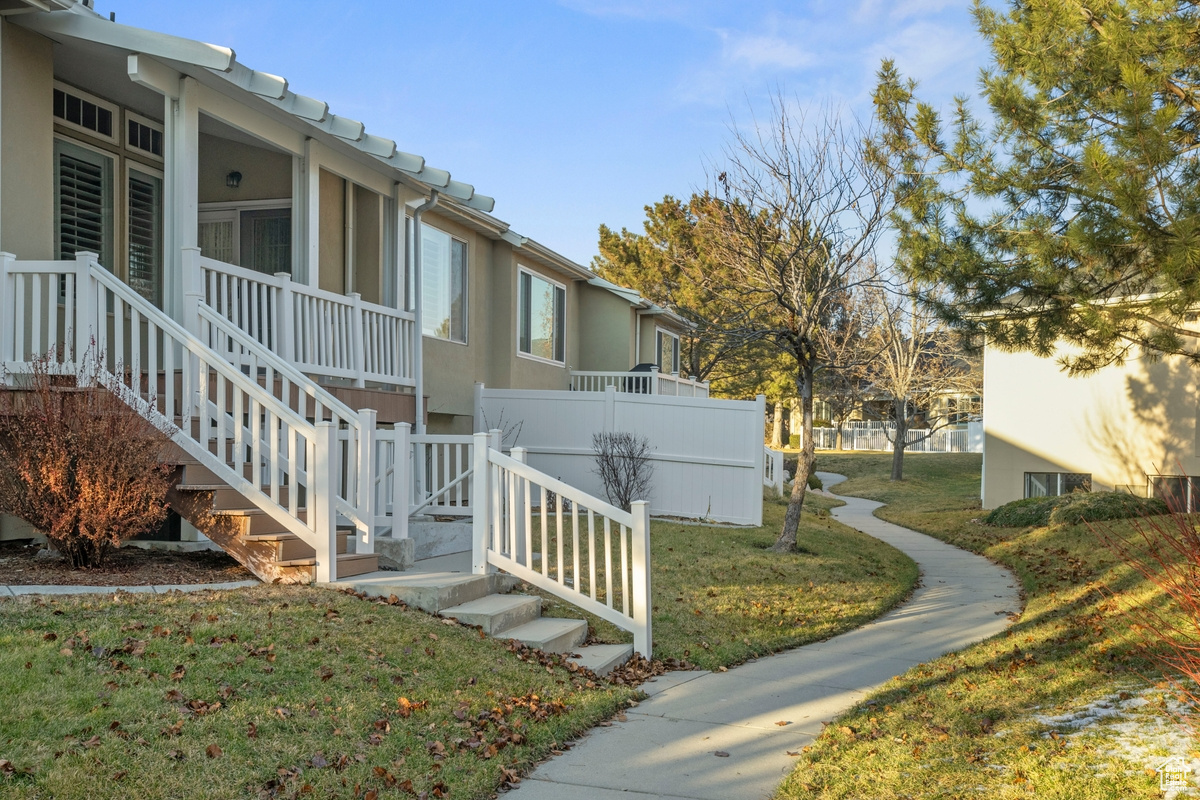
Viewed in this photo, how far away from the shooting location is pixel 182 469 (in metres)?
8.15

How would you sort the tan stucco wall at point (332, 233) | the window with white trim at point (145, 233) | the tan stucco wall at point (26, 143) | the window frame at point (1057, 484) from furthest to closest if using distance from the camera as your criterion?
1. the window frame at point (1057, 484)
2. the tan stucco wall at point (332, 233)
3. the window with white trim at point (145, 233)
4. the tan stucco wall at point (26, 143)

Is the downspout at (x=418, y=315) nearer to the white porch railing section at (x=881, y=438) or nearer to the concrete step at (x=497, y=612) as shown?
the concrete step at (x=497, y=612)

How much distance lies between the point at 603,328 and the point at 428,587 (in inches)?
633

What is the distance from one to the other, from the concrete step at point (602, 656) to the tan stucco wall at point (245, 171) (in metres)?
7.23

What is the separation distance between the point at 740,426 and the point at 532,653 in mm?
9253

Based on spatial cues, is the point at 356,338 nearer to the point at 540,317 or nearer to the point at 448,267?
the point at 448,267

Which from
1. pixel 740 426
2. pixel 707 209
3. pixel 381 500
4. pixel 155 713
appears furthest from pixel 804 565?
pixel 155 713

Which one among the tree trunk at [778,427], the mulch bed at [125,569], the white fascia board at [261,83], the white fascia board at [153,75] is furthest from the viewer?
the tree trunk at [778,427]

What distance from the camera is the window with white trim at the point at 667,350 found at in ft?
93.5

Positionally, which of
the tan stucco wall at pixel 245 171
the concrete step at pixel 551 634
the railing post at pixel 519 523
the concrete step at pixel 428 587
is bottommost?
the concrete step at pixel 551 634

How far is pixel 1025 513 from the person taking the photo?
17.5 m

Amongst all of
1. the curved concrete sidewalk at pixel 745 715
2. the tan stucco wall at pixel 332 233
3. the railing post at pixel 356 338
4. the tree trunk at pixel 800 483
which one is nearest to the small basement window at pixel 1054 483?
the tree trunk at pixel 800 483

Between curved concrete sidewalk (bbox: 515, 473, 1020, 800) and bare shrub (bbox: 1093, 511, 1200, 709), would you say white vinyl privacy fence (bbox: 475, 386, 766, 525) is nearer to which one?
curved concrete sidewalk (bbox: 515, 473, 1020, 800)

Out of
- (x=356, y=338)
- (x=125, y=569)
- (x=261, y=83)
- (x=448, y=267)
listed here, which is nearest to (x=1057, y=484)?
(x=448, y=267)
